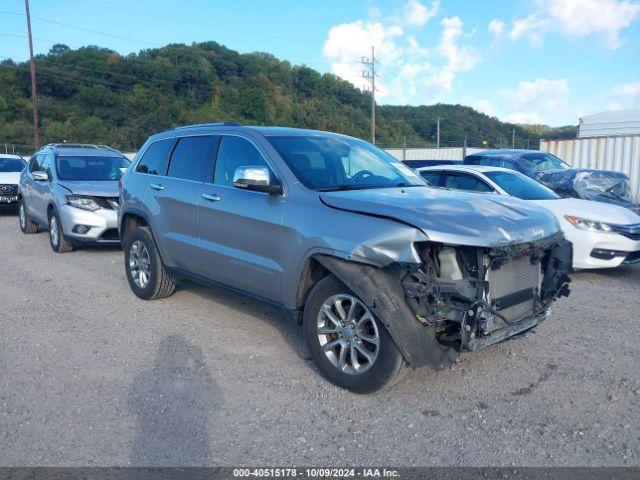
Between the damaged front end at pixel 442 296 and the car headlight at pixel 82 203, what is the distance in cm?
634

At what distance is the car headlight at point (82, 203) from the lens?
9.34 metres

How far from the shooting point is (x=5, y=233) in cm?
1248

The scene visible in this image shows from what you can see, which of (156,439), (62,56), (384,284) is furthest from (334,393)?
(62,56)

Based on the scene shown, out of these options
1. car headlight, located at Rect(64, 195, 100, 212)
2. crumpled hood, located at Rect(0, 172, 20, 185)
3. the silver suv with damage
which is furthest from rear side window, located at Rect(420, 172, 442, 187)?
crumpled hood, located at Rect(0, 172, 20, 185)

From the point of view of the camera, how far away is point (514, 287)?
4.23 meters

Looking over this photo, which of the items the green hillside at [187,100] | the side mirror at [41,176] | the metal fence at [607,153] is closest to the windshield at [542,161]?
the metal fence at [607,153]

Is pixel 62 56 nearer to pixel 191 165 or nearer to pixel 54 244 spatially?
pixel 54 244

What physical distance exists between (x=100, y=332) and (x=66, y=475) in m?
2.57

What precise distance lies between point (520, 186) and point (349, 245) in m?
5.36

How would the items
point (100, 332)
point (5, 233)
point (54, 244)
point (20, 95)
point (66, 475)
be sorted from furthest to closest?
1. point (20, 95)
2. point (5, 233)
3. point (54, 244)
4. point (100, 332)
5. point (66, 475)

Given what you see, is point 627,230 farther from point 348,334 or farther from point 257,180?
point 257,180

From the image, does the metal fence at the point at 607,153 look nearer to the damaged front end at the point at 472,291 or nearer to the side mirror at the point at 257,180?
the damaged front end at the point at 472,291

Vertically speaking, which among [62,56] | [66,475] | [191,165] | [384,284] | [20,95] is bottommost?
[66,475]

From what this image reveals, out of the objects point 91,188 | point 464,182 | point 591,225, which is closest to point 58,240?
point 91,188
